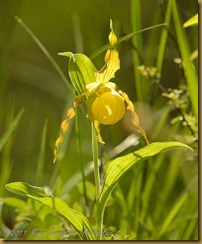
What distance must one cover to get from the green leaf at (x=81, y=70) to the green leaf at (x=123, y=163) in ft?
0.43

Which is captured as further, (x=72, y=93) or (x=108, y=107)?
(x=72, y=93)

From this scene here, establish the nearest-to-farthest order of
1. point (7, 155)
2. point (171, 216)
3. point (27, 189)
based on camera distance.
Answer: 1. point (27, 189)
2. point (171, 216)
3. point (7, 155)

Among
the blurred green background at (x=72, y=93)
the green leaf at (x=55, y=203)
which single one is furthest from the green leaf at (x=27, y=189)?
the blurred green background at (x=72, y=93)

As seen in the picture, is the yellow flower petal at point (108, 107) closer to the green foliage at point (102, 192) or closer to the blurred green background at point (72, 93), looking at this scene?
the green foliage at point (102, 192)

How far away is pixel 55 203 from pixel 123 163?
0.12m

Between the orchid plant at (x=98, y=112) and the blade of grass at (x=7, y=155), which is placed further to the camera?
the blade of grass at (x=7, y=155)

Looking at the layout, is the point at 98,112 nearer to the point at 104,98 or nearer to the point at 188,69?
the point at 104,98

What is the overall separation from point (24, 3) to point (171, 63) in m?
0.39

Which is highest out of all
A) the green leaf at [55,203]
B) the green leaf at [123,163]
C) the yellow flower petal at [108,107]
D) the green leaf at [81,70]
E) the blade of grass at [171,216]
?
the green leaf at [81,70]

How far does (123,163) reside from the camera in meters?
0.83

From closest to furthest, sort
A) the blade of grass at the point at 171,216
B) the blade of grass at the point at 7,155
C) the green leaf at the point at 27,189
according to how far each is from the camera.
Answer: the green leaf at the point at 27,189, the blade of grass at the point at 171,216, the blade of grass at the point at 7,155

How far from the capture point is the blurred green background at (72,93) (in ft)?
3.73

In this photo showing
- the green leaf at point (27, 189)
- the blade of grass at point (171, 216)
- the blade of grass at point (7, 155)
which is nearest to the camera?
the green leaf at point (27, 189)

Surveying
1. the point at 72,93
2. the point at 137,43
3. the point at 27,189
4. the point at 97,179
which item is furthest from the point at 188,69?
the point at 27,189
